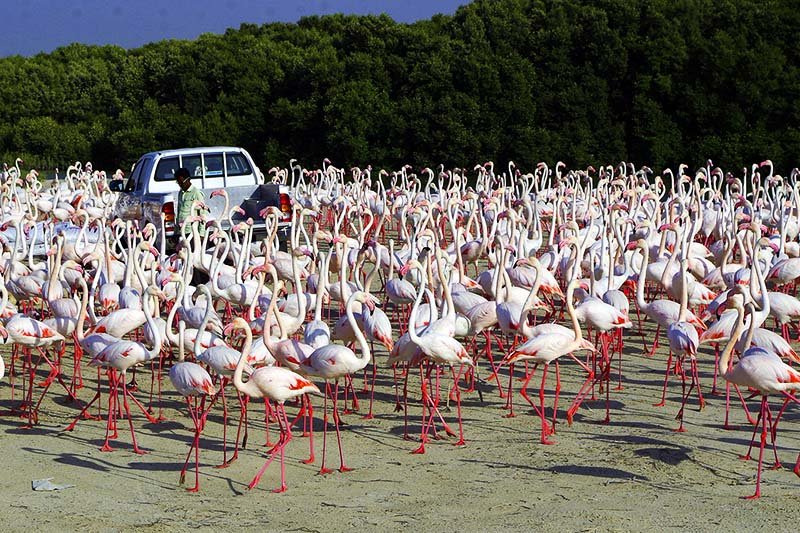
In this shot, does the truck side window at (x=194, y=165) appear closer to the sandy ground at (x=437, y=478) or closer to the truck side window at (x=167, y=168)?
the truck side window at (x=167, y=168)

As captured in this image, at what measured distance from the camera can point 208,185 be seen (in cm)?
1552

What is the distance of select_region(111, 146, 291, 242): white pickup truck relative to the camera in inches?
598

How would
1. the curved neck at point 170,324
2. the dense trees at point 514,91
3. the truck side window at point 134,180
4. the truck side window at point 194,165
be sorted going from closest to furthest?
1. the curved neck at point 170,324
2. the truck side window at point 194,165
3. the truck side window at point 134,180
4. the dense trees at point 514,91

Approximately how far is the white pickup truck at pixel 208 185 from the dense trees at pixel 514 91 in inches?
613

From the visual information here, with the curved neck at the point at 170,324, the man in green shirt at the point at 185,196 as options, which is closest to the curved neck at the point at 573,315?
the curved neck at the point at 170,324

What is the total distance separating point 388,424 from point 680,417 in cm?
216

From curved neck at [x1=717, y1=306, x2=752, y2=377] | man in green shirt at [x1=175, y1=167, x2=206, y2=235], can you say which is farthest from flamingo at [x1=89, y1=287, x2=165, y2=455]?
man in green shirt at [x1=175, y1=167, x2=206, y2=235]

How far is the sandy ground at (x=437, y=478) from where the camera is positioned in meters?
6.10

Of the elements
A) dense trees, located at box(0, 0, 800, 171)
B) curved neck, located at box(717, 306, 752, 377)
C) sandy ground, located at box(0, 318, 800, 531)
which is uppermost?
dense trees, located at box(0, 0, 800, 171)

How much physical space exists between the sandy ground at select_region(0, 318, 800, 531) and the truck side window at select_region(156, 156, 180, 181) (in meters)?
7.39

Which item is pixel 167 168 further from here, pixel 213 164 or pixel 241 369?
pixel 241 369

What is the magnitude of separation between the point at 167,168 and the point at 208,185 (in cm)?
65

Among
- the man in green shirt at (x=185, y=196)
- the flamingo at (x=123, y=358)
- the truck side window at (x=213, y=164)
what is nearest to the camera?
the flamingo at (x=123, y=358)

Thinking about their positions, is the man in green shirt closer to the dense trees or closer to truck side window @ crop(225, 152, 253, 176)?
truck side window @ crop(225, 152, 253, 176)
